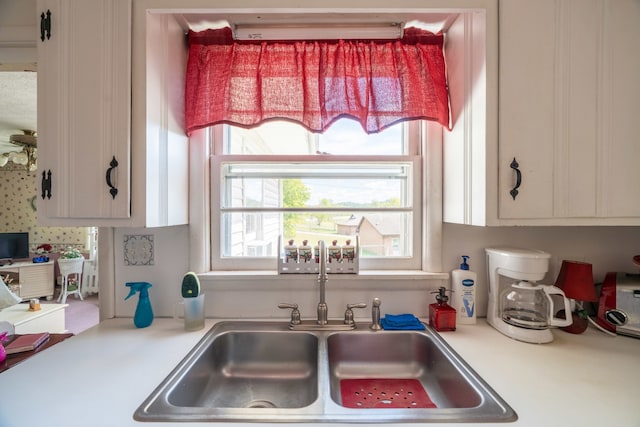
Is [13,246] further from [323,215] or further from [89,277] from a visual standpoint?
[323,215]

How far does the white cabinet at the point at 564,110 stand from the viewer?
3.39ft

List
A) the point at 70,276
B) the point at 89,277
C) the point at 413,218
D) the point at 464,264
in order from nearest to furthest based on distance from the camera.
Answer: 1. the point at 464,264
2. the point at 413,218
3. the point at 70,276
4. the point at 89,277

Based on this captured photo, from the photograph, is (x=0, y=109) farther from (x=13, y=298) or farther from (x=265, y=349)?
(x=265, y=349)

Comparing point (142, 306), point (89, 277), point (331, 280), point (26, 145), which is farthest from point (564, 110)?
point (89, 277)

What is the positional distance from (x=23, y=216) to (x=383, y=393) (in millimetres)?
7915

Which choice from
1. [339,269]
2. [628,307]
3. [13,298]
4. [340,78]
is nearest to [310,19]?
[340,78]

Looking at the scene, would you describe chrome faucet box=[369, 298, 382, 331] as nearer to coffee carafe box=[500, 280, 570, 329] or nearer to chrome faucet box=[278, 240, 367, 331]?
chrome faucet box=[278, 240, 367, 331]

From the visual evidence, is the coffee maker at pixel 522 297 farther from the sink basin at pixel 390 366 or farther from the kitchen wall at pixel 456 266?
the sink basin at pixel 390 366

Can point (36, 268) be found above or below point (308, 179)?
below

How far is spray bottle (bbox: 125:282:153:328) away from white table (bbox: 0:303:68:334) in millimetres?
1883

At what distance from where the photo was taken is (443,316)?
47.5 inches

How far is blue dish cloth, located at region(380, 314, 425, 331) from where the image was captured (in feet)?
4.02

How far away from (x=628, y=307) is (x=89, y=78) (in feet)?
7.35

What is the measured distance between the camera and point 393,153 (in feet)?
4.79
